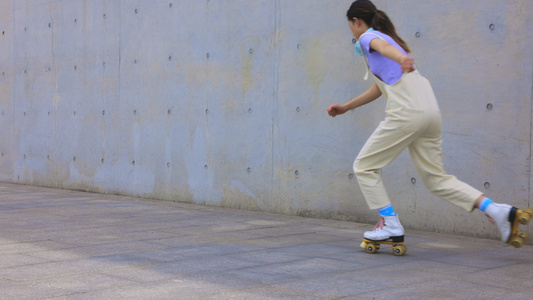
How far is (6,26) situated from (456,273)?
31.4 ft

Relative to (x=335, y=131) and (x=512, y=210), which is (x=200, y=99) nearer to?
(x=335, y=131)

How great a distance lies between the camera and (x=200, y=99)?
26.4ft

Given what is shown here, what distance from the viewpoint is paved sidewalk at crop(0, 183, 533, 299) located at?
139 inches

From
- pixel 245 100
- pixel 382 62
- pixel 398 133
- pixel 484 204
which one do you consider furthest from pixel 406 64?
pixel 245 100

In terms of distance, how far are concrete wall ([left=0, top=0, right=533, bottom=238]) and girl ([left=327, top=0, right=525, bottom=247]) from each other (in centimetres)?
106

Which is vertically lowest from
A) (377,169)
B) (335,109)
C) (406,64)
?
(377,169)

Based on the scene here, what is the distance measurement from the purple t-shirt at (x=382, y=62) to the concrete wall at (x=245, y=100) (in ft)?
4.15

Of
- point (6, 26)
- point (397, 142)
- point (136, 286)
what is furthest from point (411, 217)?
point (6, 26)

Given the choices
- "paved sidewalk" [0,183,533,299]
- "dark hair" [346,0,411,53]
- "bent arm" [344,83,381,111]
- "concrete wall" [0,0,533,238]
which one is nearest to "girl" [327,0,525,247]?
"dark hair" [346,0,411,53]

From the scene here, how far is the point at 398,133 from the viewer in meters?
4.52

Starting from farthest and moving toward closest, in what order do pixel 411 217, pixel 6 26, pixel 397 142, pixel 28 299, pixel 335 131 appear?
pixel 6 26 → pixel 335 131 → pixel 411 217 → pixel 397 142 → pixel 28 299

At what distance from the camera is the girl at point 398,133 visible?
173 inches

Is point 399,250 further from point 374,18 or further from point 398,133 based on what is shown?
point 374,18

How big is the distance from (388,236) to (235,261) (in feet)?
3.52
